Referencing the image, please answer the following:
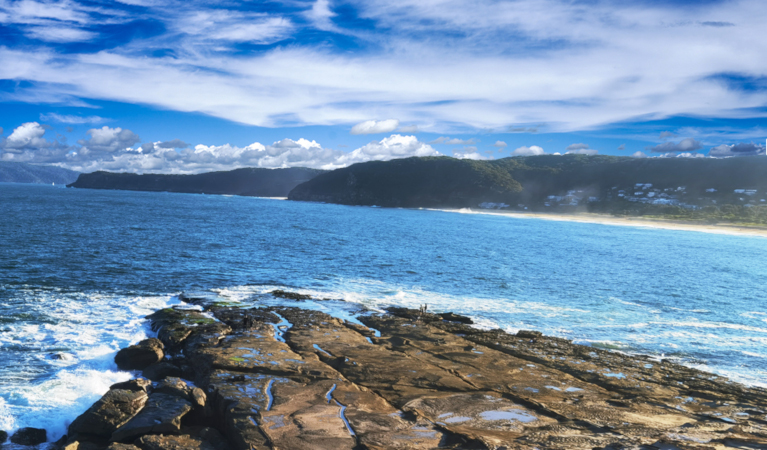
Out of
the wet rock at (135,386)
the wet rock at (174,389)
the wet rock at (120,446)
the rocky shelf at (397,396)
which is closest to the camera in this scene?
the wet rock at (120,446)

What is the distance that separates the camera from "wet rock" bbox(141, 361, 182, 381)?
50.2 feet

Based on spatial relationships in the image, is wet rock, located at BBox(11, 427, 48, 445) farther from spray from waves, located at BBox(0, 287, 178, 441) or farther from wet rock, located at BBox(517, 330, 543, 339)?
wet rock, located at BBox(517, 330, 543, 339)

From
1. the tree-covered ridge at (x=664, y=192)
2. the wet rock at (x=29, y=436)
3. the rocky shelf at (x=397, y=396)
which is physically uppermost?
the tree-covered ridge at (x=664, y=192)

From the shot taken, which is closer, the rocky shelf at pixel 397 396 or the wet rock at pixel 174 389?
the rocky shelf at pixel 397 396

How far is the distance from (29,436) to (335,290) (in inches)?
838

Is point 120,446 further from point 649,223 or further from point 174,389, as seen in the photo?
point 649,223

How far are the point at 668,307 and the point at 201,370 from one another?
32193mm

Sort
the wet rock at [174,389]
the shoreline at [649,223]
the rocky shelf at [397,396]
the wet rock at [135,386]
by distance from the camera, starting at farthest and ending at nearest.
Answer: the shoreline at [649,223] → the wet rock at [135,386] → the wet rock at [174,389] → the rocky shelf at [397,396]

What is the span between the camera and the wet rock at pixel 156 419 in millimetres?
10969

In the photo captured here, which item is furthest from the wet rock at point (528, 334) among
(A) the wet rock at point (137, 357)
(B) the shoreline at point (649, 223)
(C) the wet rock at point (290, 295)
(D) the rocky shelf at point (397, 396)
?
(B) the shoreline at point (649, 223)

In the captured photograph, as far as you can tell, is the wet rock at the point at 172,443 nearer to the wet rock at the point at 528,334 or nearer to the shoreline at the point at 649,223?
the wet rock at the point at 528,334

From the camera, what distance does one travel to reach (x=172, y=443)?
1052 centimetres

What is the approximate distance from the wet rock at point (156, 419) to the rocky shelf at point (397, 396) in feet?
0.12

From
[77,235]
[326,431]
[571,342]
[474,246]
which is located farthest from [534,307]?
[77,235]
